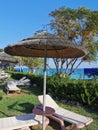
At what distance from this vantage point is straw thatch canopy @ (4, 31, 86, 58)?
5.82 metres

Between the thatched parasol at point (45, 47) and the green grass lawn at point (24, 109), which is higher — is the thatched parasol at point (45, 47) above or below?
above

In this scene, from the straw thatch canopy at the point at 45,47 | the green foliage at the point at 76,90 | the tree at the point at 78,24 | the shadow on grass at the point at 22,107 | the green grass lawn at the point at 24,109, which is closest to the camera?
the straw thatch canopy at the point at 45,47

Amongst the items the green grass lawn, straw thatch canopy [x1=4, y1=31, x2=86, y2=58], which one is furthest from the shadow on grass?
straw thatch canopy [x1=4, y1=31, x2=86, y2=58]

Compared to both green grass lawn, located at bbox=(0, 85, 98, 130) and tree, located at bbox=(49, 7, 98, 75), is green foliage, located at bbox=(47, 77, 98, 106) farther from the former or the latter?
tree, located at bbox=(49, 7, 98, 75)

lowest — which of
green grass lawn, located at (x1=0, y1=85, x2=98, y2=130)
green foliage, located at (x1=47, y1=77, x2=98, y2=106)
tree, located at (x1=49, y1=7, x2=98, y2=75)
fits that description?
green grass lawn, located at (x1=0, y1=85, x2=98, y2=130)

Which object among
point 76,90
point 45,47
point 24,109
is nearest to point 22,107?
point 24,109

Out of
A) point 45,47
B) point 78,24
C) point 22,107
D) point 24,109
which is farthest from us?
point 78,24

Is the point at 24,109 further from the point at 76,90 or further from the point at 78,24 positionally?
the point at 78,24

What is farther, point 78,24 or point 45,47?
point 78,24

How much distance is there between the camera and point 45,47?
21.9 ft

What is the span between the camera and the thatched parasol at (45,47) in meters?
5.82

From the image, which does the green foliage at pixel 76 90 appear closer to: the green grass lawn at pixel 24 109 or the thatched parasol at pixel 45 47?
the green grass lawn at pixel 24 109

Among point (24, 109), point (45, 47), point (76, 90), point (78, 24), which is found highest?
point (78, 24)

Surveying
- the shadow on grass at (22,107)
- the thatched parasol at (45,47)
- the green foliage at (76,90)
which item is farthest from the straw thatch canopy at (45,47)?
the green foliage at (76,90)
